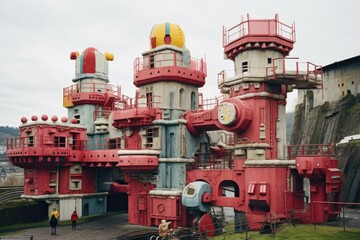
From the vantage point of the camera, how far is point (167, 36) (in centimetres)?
3578

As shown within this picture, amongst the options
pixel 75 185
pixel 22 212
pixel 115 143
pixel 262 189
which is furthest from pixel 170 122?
pixel 22 212

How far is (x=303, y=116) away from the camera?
239 ft

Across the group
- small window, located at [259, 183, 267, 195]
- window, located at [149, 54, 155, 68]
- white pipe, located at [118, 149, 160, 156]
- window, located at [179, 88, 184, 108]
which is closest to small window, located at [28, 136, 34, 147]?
white pipe, located at [118, 149, 160, 156]

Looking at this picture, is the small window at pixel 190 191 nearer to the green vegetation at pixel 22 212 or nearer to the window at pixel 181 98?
the window at pixel 181 98

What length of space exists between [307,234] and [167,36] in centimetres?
2129

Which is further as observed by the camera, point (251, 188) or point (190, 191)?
point (190, 191)

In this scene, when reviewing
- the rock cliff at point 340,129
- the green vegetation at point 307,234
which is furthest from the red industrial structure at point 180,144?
the rock cliff at point 340,129

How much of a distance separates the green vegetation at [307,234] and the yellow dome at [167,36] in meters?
18.3

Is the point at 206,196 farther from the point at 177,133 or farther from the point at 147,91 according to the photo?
the point at 147,91

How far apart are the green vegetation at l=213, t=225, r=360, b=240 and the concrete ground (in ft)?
31.3

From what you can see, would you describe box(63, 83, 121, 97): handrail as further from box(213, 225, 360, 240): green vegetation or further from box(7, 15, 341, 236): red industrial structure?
box(213, 225, 360, 240): green vegetation

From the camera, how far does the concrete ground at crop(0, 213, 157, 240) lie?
1161 inches

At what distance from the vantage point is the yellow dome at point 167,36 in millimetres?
35719

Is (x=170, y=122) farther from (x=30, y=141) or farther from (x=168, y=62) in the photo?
(x=30, y=141)
